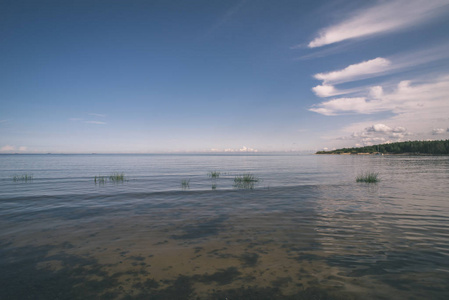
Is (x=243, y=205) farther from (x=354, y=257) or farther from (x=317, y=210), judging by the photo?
(x=354, y=257)

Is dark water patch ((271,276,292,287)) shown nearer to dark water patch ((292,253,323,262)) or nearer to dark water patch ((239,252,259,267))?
dark water patch ((239,252,259,267))

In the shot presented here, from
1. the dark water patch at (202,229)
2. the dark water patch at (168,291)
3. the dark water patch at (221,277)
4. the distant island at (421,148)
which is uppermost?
the distant island at (421,148)

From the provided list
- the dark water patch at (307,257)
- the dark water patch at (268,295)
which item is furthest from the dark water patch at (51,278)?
the dark water patch at (307,257)

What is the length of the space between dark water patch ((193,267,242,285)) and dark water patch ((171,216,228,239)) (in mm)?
3508

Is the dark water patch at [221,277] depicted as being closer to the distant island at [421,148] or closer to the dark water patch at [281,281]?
the dark water patch at [281,281]

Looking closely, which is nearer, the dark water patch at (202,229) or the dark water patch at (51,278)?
the dark water patch at (51,278)

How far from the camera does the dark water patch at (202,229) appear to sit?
10672mm

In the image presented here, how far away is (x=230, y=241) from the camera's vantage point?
9930mm

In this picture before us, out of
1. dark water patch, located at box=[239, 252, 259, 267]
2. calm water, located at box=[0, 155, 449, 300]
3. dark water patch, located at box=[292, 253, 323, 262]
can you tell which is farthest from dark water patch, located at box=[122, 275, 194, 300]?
dark water patch, located at box=[292, 253, 323, 262]

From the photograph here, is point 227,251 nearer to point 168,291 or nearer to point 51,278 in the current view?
point 168,291

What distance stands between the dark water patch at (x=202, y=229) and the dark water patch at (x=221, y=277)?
3.51m

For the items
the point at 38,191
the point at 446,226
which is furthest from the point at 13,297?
the point at 38,191

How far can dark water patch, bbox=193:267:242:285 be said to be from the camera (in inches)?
265

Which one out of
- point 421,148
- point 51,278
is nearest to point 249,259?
point 51,278
